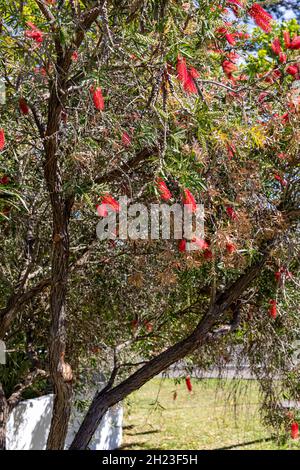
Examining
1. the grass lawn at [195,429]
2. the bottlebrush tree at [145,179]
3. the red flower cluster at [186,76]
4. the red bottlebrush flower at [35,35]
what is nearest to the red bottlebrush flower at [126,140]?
the bottlebrush tree at [145,179]

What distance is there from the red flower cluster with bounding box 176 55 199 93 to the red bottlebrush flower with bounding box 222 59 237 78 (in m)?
0.99

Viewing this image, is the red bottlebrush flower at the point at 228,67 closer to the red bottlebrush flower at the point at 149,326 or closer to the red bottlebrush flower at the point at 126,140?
the red bottlebrush flower at the point at 126,140

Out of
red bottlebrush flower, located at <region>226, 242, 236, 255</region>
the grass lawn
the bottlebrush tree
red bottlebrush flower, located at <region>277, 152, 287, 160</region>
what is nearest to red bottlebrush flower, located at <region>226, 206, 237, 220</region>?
the bottlebrush tree

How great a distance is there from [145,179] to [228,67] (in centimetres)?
76

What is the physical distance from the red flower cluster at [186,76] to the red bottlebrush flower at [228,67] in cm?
99

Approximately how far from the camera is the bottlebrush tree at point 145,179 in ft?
9.36

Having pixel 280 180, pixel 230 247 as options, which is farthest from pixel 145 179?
pixel 280 180

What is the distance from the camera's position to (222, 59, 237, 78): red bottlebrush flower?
12.3ft

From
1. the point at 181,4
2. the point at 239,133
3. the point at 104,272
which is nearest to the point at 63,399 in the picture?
the point at 104,272

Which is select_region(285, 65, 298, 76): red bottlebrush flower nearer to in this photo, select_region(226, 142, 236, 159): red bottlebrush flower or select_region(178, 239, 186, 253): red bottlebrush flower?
select_region(226, 142, 236, 159): red bottlebrush flower

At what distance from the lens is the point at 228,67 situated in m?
3.77

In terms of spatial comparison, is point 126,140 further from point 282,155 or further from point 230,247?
point 282,155

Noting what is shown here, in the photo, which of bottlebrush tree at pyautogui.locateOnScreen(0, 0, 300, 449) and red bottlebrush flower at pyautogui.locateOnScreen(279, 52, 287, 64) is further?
red bottlebrush flower at pyautogui.locateOnScreen(279, 52, 287, 64)

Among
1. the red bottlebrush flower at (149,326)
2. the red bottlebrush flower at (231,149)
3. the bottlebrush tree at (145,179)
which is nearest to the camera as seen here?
the bottlebrush tree at (145,179)
